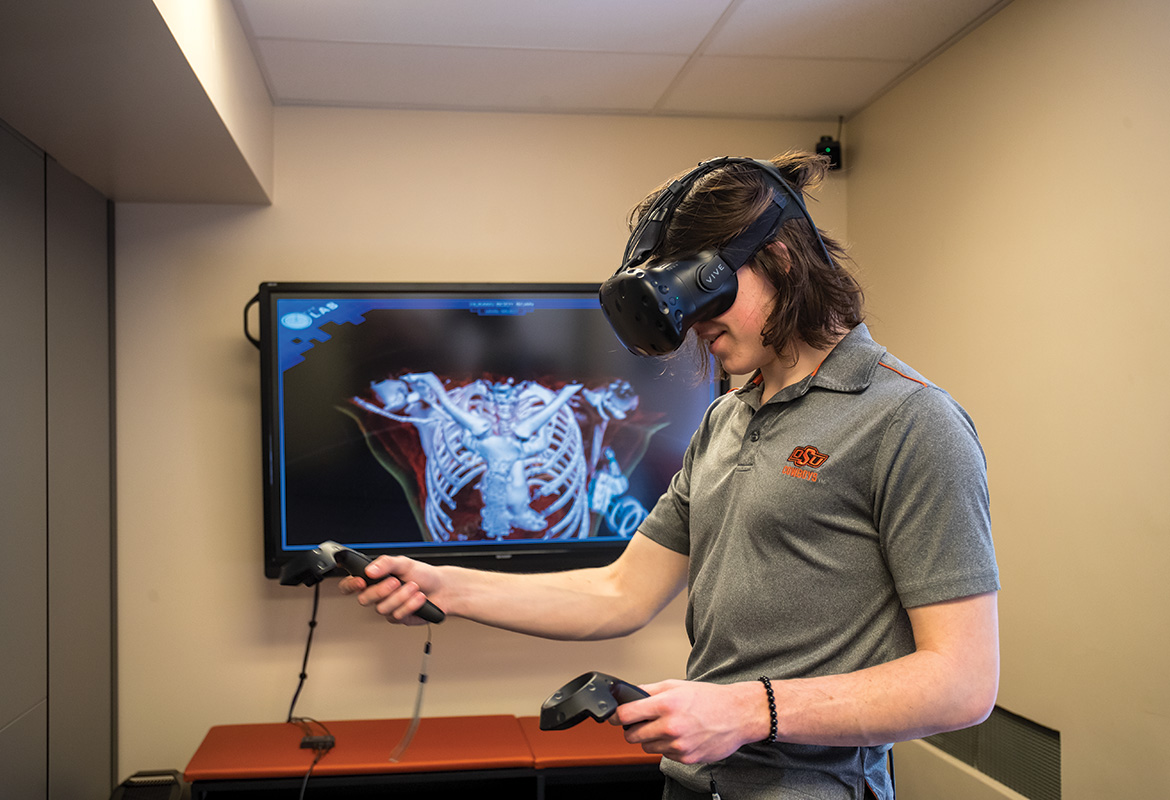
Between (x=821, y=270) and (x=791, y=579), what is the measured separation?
422 mm

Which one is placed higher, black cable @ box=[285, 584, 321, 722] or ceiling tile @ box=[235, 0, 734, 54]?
ceiling tile @ box=[235, 0, 734, 54]

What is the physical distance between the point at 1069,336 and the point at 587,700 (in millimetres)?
1706

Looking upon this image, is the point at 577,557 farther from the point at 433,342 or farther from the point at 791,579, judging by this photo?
the point at 791,579

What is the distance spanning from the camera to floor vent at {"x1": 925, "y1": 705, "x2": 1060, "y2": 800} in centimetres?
215

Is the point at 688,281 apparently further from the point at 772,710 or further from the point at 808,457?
the point at 772,710

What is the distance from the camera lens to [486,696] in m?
2.90

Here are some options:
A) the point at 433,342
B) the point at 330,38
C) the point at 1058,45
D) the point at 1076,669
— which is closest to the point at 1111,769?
the point at 1076,669

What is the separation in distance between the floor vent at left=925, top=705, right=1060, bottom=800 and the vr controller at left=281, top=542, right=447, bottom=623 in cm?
173

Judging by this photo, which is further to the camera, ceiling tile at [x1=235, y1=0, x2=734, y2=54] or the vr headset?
ceiling tile at [x1=235, y1=0, x2=734, y2=54]

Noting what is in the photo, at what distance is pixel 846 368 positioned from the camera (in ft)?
3.76

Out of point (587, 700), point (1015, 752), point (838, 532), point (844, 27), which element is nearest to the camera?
point (587, 700)

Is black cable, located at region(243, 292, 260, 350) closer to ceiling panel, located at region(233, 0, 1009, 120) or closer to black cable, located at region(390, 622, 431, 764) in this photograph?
ceiling panel, located at region(233, 0, 1009, 120)

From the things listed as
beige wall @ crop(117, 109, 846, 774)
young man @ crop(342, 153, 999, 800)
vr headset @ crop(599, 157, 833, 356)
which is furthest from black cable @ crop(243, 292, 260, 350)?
vr headset @ crop(599, 157, 833, 356)

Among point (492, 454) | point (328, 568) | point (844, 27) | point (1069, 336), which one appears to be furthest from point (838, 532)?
point (844, 27)
